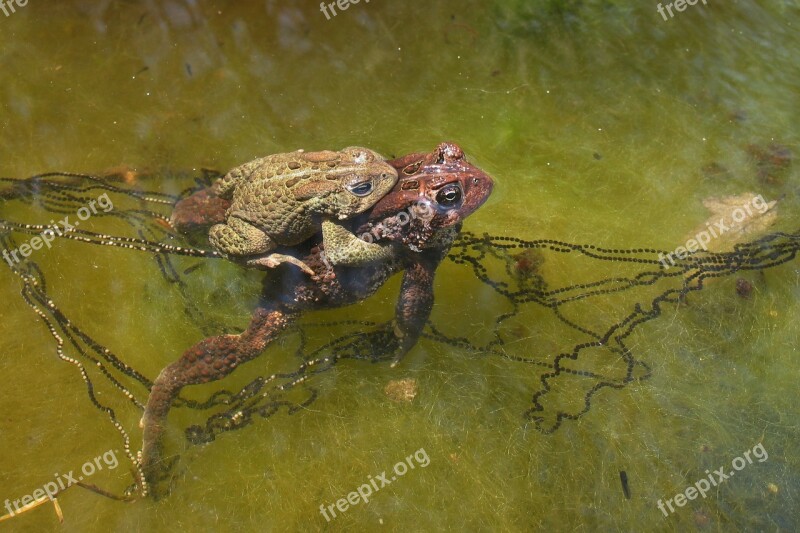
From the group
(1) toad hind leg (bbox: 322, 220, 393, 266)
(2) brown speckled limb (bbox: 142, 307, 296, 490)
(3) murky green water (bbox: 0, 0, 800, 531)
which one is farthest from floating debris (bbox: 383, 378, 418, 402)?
(1) toad hind leg (bbox: 322, 220, 393, 266)

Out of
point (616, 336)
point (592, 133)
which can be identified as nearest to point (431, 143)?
point (592, 133)

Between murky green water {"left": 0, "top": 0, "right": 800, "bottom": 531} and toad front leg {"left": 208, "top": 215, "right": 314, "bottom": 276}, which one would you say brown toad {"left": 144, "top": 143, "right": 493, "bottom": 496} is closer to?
toad front leg {"left": 208, "top": 215, "right": 314, "bottom": 276}

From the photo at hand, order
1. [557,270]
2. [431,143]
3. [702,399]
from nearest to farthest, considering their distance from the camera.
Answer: [702,399] → [557,270] → [431,143]

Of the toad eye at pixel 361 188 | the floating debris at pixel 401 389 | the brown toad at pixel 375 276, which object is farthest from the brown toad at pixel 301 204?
the floating debris at pixel 401 389

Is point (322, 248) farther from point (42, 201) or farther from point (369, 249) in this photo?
point (42, 201)

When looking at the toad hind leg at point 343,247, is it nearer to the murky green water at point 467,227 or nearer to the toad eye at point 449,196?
the toad eye at point 449,196

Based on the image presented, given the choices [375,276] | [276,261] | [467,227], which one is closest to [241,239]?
[276,261]

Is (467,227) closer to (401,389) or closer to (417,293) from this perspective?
(417,293)
